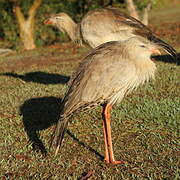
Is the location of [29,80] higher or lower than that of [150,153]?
lower

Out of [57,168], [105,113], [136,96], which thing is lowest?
[136,96]

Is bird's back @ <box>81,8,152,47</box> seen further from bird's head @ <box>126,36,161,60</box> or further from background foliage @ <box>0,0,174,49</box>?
background foliage @ <box>0,0,174,49</box>

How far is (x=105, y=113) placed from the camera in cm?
418

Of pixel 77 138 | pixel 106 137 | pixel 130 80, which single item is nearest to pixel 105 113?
pixel 106 137

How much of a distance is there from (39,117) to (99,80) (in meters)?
2.24

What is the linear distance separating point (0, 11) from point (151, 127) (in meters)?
15.2

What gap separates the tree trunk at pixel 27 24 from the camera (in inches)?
668

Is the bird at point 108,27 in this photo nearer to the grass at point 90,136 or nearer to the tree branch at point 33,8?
the grass at point 90,136

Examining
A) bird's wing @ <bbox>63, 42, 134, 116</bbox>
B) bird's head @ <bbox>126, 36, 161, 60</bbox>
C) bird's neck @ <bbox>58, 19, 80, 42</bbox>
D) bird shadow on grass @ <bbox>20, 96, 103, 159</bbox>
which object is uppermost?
bird's head @ <bbox>126, 36, 161, 60</bbox>

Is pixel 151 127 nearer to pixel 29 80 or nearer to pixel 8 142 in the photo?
pixel 8 142

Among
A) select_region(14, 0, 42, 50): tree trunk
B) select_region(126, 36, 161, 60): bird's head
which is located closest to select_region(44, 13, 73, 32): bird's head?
select_region(126, 36, 161, 60): bird's head

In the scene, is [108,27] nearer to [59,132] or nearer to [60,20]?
[60,20]

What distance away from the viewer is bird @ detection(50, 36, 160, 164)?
3.83 meters

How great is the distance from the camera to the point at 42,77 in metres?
9.51
